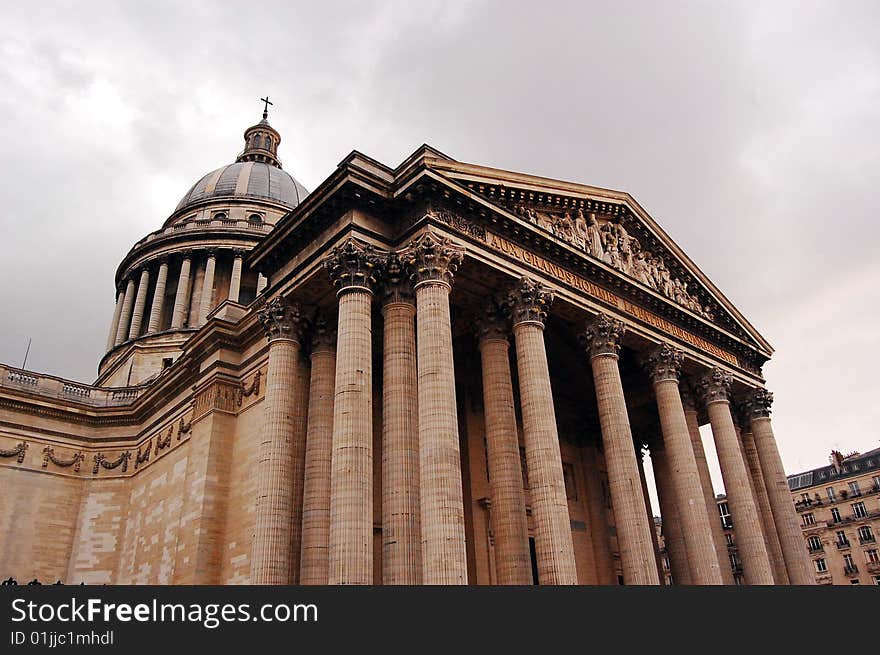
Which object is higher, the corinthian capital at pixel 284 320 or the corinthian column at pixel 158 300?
the corinthian column at pixel 158 300

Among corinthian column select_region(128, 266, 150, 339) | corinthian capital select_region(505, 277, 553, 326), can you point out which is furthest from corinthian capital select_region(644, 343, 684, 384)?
corinthian column select_region(128, 266, 150, 339)

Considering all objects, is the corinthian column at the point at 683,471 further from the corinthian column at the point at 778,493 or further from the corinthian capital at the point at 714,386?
the corinthian column at the point at 778,493

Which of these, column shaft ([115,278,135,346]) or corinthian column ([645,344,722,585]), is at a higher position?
column shaft ([115,278,135,346])

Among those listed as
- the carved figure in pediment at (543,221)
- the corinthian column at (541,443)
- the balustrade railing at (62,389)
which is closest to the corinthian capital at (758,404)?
the carved figure in pediment at (543,221)

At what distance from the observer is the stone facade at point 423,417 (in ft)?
58.6

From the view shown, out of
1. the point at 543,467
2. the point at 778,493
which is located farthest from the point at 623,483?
the point at 778,493

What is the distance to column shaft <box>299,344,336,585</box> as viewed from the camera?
18.7 m

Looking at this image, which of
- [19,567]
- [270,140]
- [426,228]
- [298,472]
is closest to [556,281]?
[426,228]

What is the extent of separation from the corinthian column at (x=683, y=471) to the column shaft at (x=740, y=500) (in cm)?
283

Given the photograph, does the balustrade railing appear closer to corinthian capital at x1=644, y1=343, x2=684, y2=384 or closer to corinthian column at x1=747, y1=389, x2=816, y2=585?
corinthian capital at x1=644, y1=343, x2=684, y2=384

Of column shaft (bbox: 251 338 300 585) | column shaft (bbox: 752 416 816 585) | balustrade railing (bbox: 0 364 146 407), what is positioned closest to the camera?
column shaft (bbox: 251 338 300 585)

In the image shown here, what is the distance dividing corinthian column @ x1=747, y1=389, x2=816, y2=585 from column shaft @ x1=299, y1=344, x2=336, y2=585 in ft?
64.2

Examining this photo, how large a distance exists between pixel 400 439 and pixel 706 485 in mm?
15523

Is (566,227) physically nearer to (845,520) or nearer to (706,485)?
(706,485)
